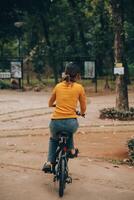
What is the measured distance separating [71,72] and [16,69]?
25.7m

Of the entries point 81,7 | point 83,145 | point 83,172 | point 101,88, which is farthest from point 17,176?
point 81,7

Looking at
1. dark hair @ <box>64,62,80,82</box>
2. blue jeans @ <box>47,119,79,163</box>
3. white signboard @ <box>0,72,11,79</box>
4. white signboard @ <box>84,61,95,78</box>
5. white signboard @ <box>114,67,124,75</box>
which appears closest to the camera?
blue jeans @ <box>47,119,79,163</box>

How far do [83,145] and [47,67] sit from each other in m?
31.3

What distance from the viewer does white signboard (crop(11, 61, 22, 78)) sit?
3444 centimetres

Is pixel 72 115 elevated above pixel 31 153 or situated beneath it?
elevated above

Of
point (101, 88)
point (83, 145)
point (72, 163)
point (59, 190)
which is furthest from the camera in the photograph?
point (101, 88)

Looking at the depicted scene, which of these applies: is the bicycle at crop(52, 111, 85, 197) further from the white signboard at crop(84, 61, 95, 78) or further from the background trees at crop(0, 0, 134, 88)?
the background trees at crop(0, 0, 134, 88)

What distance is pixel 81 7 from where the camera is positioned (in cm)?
3697

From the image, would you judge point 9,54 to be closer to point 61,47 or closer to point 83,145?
point 61,47

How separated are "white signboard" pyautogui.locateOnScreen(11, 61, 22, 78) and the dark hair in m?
25.3

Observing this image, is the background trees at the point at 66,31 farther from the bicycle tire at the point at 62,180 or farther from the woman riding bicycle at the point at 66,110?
the bicycle tire at the point at 62,180

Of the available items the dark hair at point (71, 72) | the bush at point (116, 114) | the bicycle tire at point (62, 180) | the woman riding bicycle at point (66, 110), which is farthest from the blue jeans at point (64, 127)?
the bush at point (116, 114)

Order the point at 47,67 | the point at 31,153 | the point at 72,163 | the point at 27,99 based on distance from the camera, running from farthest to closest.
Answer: the point at 47,67
the point at 27,99
the point at 31,153
the point at 72,163

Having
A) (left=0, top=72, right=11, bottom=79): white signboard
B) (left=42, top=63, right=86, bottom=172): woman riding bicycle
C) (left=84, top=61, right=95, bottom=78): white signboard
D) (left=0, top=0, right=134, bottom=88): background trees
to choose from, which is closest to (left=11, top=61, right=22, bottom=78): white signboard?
(left=0, top=72, right=11, bottom=79): white signboard
